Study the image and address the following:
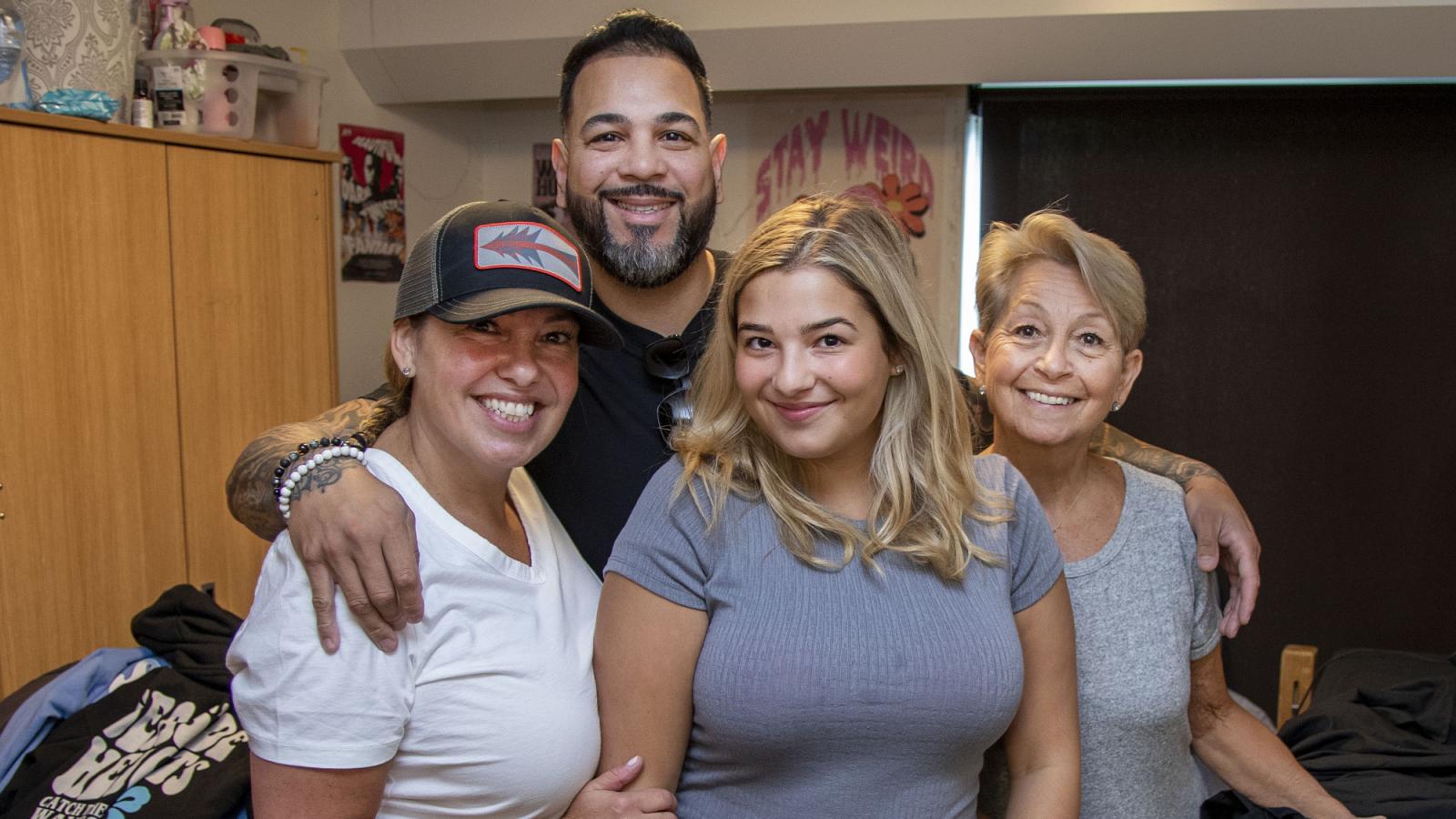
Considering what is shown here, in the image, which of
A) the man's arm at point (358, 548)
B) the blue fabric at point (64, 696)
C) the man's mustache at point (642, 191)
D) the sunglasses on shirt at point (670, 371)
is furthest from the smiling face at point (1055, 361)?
the blue fabric at point (64, 696)

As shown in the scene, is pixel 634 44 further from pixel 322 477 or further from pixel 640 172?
pixel 322 477

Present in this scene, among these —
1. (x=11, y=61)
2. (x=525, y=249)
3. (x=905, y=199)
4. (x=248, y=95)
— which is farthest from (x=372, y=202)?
(x=525, y=249)


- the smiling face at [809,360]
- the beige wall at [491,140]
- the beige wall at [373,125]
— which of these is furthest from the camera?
the beige wall at [491,140]

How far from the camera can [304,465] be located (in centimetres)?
130

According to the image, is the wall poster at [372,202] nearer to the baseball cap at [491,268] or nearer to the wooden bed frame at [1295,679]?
the baseball cap at [491,268]

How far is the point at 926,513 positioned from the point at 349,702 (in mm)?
738

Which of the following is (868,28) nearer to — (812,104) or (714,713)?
(812,104)

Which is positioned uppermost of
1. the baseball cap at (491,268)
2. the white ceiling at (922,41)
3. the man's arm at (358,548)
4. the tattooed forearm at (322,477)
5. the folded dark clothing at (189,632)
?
the white ceiling at (922,41)

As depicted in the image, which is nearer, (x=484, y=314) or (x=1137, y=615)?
(x=484, y=314)

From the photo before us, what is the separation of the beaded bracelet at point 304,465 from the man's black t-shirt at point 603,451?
15.2 inches

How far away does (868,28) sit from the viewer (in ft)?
11.0

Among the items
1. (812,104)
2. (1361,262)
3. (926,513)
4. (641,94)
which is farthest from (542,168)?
(926,513)

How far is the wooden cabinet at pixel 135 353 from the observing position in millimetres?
2484

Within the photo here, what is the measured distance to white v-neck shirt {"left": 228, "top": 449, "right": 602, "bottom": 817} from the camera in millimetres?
1168
